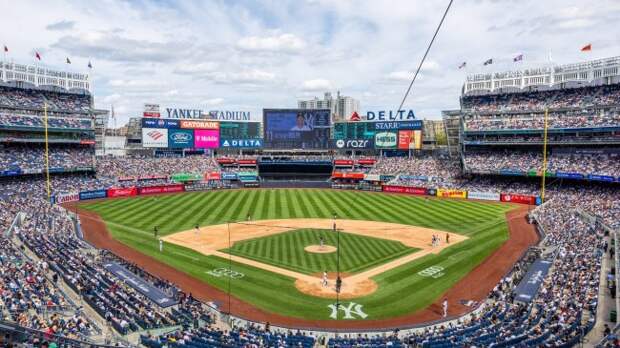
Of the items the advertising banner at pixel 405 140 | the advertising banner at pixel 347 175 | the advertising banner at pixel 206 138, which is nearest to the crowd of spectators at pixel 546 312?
the advertising banner at pixel 347 175

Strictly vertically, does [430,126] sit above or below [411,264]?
above

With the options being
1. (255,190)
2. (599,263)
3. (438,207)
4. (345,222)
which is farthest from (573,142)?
(255,190)

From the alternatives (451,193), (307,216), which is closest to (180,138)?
(307,216)

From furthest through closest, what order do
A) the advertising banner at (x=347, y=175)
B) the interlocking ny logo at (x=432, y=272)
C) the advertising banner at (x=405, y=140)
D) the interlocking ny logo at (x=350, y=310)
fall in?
the advertising banner at (x=405, y=140) < the advertising banner at (x=347, y=175) < the interlocking ny logo at (x=432, y=272) < the interlocking ny logo at (x=350, y=310)

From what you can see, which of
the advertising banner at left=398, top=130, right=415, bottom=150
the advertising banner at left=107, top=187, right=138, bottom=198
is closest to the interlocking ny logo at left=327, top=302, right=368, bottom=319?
the advertising banner at left=107, top=187, right=138, bottom=198

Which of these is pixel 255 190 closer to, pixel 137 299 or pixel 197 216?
pixel 197 216

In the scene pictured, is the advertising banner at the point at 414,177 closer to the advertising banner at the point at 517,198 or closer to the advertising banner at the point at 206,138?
the advertising banner at the point at 517,198

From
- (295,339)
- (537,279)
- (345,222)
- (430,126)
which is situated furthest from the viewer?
(430,126)
